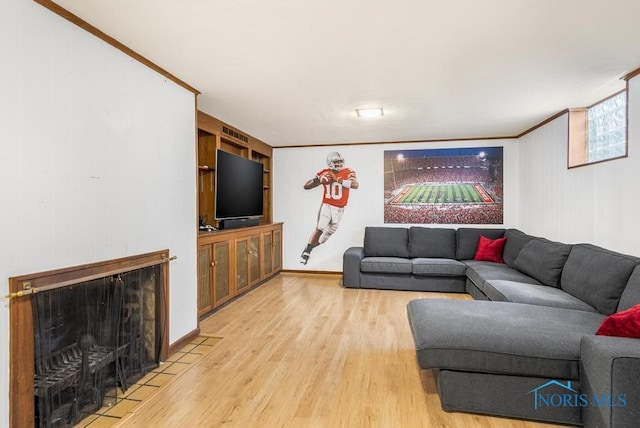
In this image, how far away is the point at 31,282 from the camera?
1.68 metres

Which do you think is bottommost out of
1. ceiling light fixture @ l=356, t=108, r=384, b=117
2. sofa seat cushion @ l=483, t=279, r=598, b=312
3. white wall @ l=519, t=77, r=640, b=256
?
sofa seat cushion @ l=483, t=279, r=598, b=312

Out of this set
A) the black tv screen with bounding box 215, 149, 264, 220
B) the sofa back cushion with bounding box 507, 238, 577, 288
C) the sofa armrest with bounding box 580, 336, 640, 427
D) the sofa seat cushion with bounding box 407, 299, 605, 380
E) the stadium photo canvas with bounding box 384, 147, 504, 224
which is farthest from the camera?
the stadium photo canvas with bounding box 384, 147, 504, 224

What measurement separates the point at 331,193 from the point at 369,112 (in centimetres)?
227

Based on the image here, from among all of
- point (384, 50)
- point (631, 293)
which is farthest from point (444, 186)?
point (384, 50)

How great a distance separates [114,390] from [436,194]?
4.93 meters

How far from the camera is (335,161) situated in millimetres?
5906

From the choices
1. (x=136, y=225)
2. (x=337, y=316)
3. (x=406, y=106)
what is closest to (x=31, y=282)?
(x=136, y=225)

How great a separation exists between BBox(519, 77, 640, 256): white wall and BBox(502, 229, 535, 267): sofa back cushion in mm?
316

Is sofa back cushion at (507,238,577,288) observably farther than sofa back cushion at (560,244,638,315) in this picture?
Yes

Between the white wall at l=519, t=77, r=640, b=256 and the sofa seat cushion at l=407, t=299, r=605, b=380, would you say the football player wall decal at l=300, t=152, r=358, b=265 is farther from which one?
the sofa seat cushion at l=407, t=299, r=605, b=380

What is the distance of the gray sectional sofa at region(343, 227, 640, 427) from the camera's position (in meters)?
1.57

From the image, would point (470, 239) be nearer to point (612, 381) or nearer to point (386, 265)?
point (386, 265)

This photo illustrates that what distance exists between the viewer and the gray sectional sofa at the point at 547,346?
1567 millimetres

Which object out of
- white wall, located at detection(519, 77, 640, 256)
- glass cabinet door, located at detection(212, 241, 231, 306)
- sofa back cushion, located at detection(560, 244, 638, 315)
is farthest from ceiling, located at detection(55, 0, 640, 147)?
glass cabinet door, located at detection(212, 241, 231, 306)
